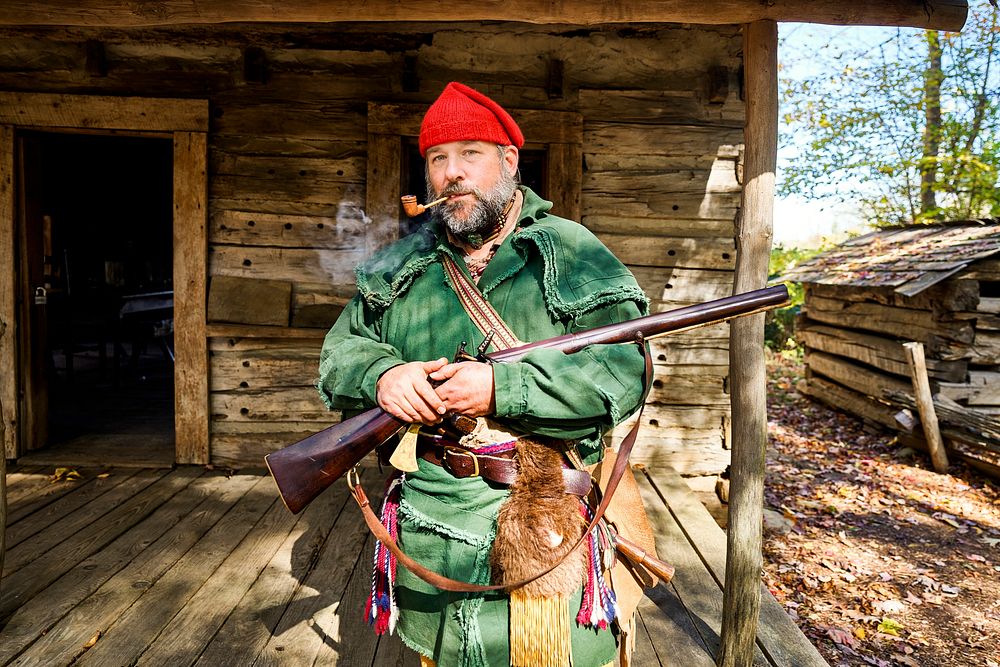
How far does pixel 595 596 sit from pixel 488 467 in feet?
1.60

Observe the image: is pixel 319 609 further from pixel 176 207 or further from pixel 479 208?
pixel 176 207

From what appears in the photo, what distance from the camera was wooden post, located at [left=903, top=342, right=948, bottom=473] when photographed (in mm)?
7387

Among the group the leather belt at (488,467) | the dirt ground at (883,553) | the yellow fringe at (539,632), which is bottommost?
the dirt ground at (883,553)

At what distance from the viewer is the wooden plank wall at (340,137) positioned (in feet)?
15.7

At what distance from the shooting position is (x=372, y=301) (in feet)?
6.31

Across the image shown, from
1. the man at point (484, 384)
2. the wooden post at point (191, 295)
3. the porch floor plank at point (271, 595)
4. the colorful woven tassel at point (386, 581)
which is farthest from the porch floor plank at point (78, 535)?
the man at point (484, 384)

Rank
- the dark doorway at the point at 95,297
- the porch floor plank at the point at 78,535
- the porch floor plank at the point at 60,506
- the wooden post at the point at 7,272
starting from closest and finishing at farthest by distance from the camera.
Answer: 1. the porch floor plank at the point at 78,535
2. the porch floor plank at the point at 60,506
3. the wooden post at the point at 7,272
4. the dark doorway at the point at 95,297

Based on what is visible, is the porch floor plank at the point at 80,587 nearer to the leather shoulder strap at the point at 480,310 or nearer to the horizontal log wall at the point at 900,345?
the leather shoulder strap at the point at 480,310

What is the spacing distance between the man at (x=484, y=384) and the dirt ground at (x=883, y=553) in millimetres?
3154

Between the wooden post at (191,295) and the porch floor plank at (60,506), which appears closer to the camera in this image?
the porch floor plank at (60,506)

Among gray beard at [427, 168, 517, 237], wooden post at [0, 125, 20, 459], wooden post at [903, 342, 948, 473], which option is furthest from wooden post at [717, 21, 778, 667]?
wooden post at [903, 342, 948, 473]

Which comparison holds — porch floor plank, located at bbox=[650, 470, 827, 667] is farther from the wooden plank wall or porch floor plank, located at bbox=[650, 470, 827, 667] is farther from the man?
the man

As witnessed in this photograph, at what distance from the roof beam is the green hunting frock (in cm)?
152

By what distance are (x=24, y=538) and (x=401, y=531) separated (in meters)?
3.26
